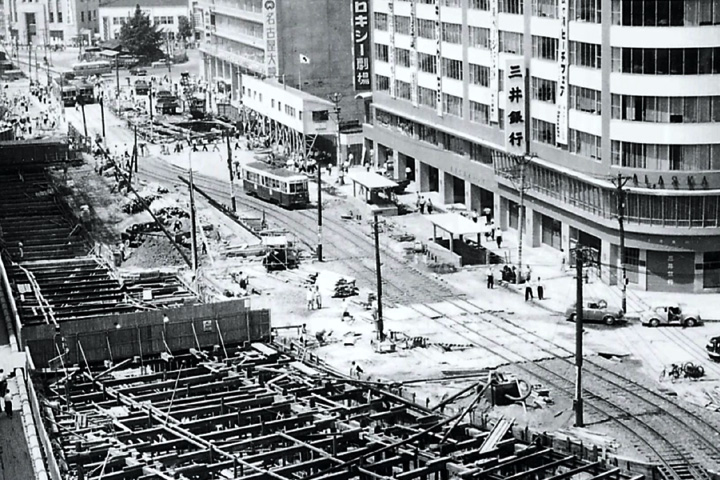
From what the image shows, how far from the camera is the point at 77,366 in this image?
7050 centimetres

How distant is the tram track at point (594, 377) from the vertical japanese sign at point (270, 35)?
46587 millimetres

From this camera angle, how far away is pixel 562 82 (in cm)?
A: 9512

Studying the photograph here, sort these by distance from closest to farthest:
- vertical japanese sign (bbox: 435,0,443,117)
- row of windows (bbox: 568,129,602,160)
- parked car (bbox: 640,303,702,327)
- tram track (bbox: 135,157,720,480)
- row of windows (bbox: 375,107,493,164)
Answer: tram track (bbox: 135,157,720,480) < parked car (bbox: 640,303,702,327) < row of windows (bbox: 568,129,602,160) < row of windows (bbox: 375,107,493,164) < vertical japanese sign (bbox: 435,0,443,117)

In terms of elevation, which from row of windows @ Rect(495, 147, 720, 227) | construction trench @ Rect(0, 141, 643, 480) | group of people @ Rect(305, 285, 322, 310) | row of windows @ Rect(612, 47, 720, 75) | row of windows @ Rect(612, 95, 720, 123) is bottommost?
group of people @ Rect(305, 285, 322, 310)

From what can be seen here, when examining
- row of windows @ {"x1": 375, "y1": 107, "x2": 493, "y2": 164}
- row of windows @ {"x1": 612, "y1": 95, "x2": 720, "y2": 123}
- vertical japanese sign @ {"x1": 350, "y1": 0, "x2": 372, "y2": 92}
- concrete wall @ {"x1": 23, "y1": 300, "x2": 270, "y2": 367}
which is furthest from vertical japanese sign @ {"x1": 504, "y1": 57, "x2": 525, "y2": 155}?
vertical japanese sign @ {"x1": 350, "y1": 0, "x2": 372, "y2": 92}

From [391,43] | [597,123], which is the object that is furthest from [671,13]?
[391,43]

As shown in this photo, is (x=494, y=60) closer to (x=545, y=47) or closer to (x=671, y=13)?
(x=545, y=47)

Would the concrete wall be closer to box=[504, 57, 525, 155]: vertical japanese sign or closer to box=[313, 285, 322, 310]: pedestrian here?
box=[313, 285, 322, 310]: pedestrian

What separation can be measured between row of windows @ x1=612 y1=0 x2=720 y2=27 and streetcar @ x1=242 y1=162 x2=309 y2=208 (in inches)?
1548

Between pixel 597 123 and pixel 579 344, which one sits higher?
pixel 597 123

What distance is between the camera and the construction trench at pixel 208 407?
53.3m

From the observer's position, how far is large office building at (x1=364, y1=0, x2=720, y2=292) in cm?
8675

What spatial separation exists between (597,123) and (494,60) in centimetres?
1669

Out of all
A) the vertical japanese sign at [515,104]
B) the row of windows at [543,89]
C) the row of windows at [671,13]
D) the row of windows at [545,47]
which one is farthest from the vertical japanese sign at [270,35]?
the row of windows at [671,13]
